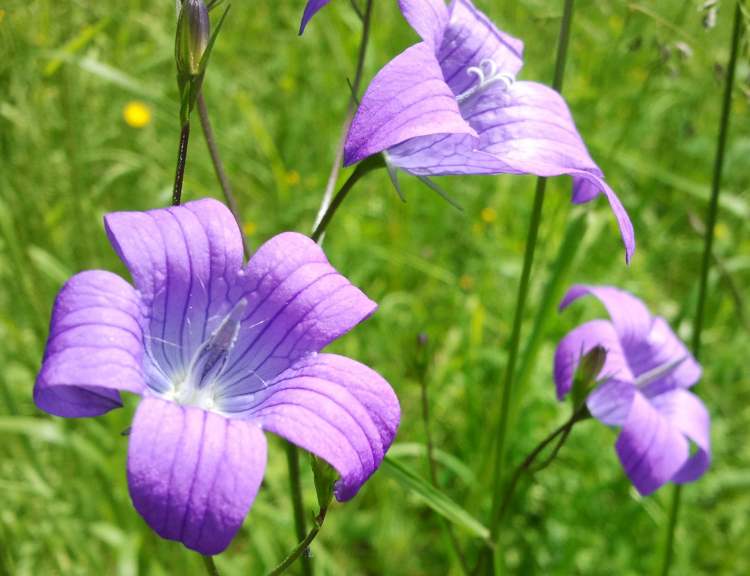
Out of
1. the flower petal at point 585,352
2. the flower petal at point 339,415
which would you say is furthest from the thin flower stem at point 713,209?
the flower petal at point 339,415

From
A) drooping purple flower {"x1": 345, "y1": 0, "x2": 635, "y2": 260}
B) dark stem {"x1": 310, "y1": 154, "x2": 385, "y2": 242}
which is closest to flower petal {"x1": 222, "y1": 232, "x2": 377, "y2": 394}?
dark stem {"x1": 310, "y1": 154, "x2": 385, "y2": 242}

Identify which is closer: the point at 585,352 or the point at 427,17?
the point at 427,17

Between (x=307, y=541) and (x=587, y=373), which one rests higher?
(x=587, y=373)

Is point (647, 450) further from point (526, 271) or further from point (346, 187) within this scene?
point (346, 187)

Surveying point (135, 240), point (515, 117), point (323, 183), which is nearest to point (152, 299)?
point (135, 240)

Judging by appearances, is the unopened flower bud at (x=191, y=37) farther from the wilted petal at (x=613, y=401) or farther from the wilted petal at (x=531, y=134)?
the wilted petal at (x=613, y=401)

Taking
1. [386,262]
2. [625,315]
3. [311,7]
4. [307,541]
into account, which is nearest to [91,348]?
[307,541]
